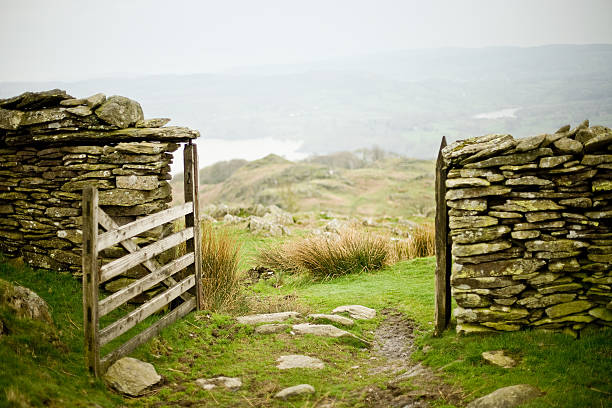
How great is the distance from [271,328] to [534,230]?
371cm

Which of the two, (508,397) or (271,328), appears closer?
(508,397)

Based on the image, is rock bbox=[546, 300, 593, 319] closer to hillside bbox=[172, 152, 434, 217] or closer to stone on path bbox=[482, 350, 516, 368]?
stone on path bbox=[482, 350, 516, 368]

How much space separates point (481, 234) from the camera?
523cm

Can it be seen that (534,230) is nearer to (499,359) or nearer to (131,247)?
(499,359)

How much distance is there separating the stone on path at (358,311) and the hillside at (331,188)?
1811cm

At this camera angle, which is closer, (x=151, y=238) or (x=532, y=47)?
(x=151, y=238)

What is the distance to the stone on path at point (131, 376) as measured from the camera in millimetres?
4516

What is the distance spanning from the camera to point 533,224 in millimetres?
5129

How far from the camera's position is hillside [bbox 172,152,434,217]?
1188 inches

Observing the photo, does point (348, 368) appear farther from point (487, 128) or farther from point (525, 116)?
point (487, 128)

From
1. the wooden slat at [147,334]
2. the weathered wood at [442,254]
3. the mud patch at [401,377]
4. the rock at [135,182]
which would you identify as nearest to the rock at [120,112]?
the rock at [135,182]

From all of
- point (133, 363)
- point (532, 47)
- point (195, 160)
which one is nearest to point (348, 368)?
point (133, 363)

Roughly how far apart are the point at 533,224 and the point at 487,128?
50758 millimetres

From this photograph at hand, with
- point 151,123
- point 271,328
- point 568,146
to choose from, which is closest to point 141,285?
point 271,328
